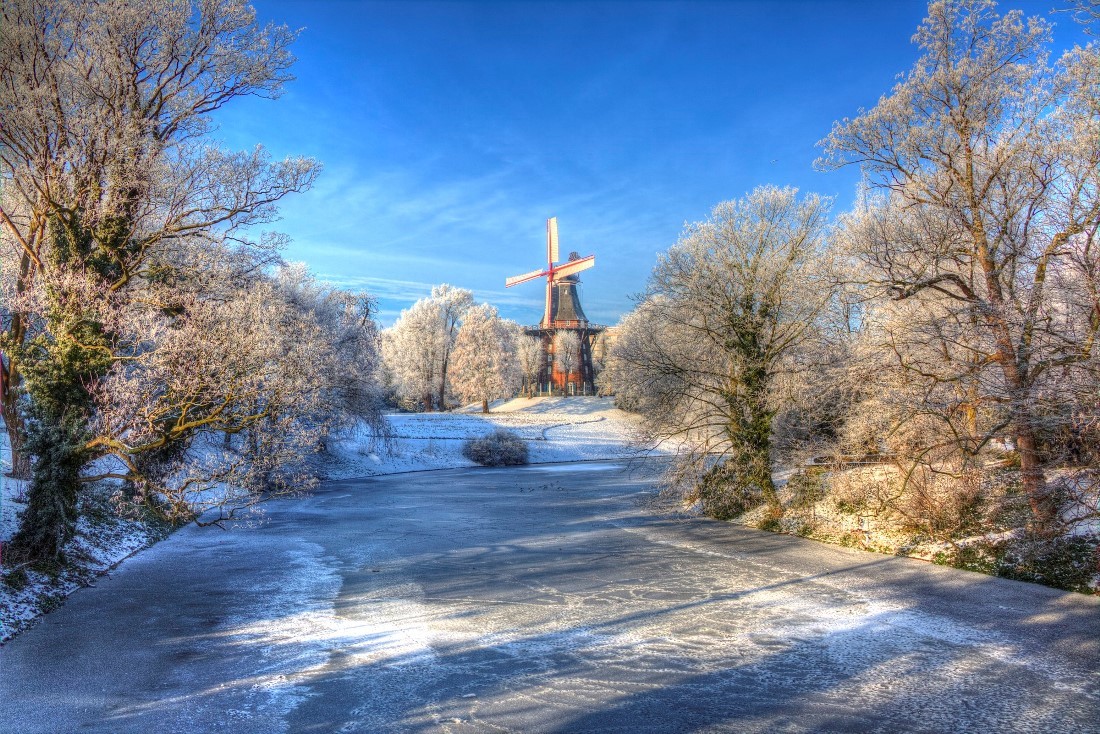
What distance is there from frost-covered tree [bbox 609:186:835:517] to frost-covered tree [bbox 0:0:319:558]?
11.0m

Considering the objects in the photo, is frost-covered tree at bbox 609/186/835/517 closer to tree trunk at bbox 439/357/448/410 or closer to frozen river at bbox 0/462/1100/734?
frozen river at bbox 0/462/1100/734

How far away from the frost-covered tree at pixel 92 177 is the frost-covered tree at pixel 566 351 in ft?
239

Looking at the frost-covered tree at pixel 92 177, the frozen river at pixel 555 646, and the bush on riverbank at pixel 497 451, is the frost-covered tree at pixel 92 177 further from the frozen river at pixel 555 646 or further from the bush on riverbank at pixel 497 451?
the bush on riverbank at pixel 497 451

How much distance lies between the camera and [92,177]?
1288 centimetres

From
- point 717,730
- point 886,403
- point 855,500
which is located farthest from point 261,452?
point 855,500

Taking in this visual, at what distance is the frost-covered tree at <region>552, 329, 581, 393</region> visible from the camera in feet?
289

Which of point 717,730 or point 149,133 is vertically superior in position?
point 149,133

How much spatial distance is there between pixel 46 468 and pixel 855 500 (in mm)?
17688

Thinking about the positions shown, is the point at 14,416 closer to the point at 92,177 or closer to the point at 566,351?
the point at 92,177

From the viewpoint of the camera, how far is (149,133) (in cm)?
1375

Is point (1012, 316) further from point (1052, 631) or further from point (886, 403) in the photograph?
point (1052, 631)

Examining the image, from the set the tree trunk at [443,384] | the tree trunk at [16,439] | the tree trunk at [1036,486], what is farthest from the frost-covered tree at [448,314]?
the tree trunk at [1036,486]

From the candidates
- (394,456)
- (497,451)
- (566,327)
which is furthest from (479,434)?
(566,327)

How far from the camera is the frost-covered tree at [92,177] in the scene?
12203mm
